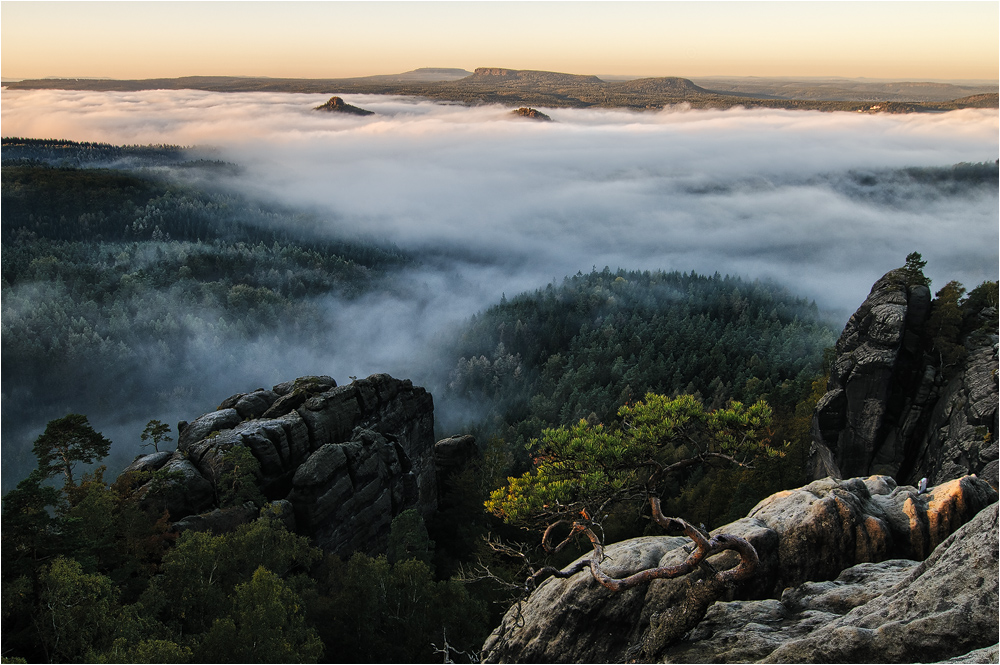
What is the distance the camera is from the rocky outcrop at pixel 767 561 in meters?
15.2

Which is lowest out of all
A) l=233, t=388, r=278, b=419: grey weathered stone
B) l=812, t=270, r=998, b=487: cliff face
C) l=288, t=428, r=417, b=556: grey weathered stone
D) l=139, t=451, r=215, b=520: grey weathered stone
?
l=288, t=428, r=417, b=556: grey weathered stone

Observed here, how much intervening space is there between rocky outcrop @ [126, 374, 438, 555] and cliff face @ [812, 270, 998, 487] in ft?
107

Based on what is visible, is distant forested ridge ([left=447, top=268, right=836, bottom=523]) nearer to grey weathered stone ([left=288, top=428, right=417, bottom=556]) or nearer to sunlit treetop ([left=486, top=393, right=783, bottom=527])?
grey weathered stone ([left=288, top=428, right=417, bottom=556])

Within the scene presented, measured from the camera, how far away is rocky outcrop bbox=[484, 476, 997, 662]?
1525 cm

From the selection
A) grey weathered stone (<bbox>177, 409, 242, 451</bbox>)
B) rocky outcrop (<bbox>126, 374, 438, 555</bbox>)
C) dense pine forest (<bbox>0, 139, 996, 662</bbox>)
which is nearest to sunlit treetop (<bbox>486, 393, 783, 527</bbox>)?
dense pine forest (<bbox>0, 139, 996, 662</bbox>)

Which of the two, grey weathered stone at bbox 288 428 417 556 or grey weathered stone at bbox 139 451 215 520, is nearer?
grey weathered stone at bbox 139 451 215 520

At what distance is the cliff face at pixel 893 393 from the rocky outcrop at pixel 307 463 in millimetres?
32556

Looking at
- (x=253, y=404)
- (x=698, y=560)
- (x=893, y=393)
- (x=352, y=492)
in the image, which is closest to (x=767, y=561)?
(x=698, y=560)

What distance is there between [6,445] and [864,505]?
15995 cm

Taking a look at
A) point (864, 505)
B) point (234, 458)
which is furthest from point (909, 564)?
point (234, 458)

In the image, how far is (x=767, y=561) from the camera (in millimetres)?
15633

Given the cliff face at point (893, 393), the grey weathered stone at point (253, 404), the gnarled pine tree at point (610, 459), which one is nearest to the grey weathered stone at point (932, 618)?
the gnarled pine tree at point (610, 459)

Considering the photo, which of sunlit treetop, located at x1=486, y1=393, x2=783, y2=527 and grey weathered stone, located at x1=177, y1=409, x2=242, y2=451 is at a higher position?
sunlit treetop, located at x1=486, y1=393, x2=783, y2=527

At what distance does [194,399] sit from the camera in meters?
164
